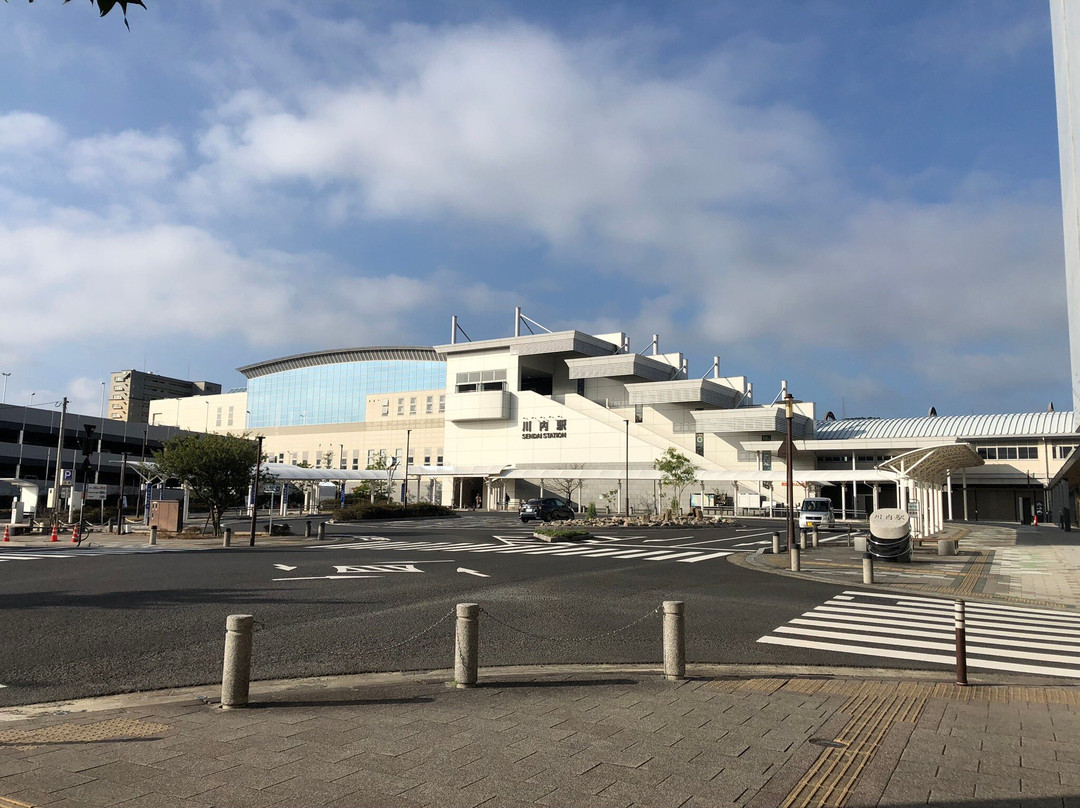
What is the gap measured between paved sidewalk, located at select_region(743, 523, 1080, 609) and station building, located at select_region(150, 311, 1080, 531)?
25.9 m

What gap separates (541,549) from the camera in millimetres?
27719

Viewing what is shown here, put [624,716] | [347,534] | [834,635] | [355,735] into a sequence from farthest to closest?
[347,534], [834,635], [624,716], [355,735]

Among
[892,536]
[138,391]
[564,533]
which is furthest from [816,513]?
[138,391]

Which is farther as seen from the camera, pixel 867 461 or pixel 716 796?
pixel 867 461

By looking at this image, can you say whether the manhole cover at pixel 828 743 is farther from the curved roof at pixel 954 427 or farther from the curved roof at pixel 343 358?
the curved roof at pixel 343 358

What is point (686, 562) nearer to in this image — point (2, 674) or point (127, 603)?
point (127, 603)

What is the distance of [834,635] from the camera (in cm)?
1120

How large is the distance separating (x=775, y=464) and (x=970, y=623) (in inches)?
2199

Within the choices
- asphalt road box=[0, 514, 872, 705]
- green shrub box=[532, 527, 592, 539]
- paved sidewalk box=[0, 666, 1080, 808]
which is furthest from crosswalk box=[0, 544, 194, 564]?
paved sidewalk box=[0, 666, 1080, 808]

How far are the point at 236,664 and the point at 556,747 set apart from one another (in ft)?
9.94

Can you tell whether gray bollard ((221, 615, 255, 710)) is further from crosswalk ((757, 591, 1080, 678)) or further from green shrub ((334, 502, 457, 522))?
green shrub ((334, 502, 457, 522))

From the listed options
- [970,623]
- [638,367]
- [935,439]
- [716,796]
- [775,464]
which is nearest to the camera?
[716,796]

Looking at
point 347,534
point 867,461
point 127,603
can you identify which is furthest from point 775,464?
point 127,603

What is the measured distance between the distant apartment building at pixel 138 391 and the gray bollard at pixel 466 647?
187 m
